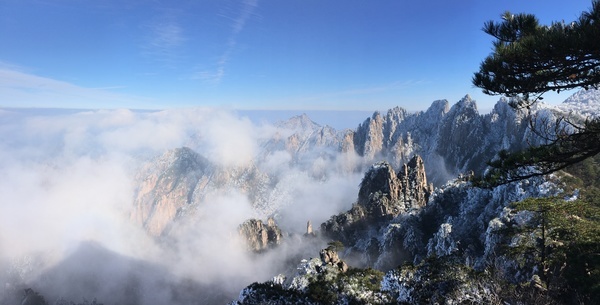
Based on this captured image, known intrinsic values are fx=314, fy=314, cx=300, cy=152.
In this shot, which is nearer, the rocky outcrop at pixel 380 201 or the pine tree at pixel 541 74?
the pine tree at pixel 541 74

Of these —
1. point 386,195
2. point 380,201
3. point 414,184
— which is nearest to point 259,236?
point 380,201

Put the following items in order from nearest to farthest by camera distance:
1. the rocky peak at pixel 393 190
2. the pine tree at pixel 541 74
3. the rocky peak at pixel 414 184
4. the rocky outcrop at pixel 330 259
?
the pine tree at pixel 541 74
the rocky outcrop at pixel 330 259
the rocky peak at pixel 393 190
the rocky peak at pixel 414 184

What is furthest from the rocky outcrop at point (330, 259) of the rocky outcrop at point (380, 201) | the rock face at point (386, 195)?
the rock face at point (386, 195)

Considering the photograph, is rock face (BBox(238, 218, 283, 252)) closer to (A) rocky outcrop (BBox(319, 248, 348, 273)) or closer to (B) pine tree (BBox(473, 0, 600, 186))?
(A) rocky outcrop (BBox(319, 248, 348, 273))

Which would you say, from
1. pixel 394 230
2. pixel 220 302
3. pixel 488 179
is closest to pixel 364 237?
pixel 394 230

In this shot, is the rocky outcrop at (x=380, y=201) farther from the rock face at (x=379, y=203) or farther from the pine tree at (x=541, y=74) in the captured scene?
the pine tree at (x=541, y=74)

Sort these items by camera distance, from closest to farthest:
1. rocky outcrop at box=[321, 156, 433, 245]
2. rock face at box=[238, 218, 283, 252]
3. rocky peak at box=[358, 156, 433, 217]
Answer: rocky outcrop at box=[321, 156, 433, 245] < rocky peak at box=[358, 156, 433, 217] < rock face at box=[238, 218, 283, 252]

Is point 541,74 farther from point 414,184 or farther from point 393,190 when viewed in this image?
point 414,184

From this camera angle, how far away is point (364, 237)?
138500mm

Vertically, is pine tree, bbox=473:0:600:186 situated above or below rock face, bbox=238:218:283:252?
above

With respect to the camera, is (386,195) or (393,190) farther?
(393,190)

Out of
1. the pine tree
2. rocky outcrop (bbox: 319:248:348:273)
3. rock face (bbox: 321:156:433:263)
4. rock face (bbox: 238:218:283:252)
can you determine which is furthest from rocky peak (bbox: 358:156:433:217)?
the pine tree

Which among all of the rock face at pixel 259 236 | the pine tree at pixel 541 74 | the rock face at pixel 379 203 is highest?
the pine tree at pixel 541 74

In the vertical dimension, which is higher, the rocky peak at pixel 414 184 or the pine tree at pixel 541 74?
the pine tree at pixel 541 74
